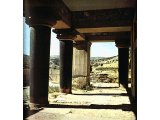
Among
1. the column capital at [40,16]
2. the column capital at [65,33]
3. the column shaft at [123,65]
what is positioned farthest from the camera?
the column shaft at [123,65]

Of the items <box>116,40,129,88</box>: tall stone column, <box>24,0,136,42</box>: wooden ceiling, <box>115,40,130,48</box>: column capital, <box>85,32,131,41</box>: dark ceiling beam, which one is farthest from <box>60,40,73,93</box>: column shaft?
<box>116,40,129,88</box>: tall stone column

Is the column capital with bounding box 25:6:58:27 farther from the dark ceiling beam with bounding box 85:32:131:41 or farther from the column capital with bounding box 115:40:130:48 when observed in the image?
the column capital with bounding box 115:40:130:48

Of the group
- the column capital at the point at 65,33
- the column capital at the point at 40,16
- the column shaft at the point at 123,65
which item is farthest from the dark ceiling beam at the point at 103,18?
the column shaft at the point at 123,65

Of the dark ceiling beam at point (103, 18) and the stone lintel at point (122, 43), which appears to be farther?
the stone lintel at point (122, 43)

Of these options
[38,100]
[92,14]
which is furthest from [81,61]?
[38,100]

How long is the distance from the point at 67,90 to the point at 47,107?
14.8 ft

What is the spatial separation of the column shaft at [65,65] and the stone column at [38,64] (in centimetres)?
410

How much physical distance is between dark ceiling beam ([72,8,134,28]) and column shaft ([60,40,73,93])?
1334 millimetres

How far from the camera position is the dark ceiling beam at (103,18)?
11224 millimetres

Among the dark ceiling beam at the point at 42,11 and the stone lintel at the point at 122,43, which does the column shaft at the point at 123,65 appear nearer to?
the stone lintel at the point at 122,43

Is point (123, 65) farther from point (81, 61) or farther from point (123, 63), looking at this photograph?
point (81, 61)
